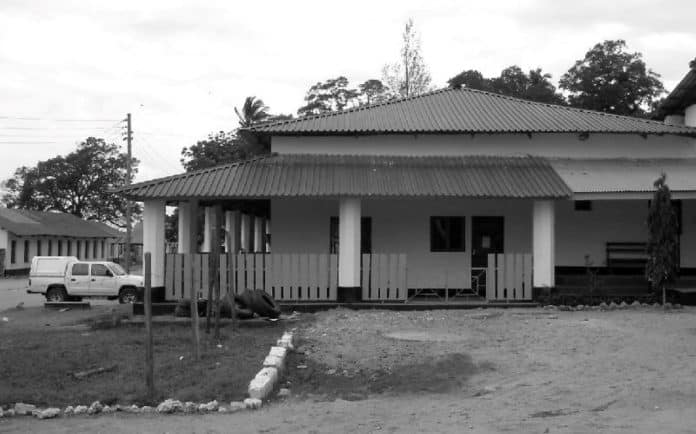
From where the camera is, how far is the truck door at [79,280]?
83.0 ft

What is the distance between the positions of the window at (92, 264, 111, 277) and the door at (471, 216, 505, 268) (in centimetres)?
1237

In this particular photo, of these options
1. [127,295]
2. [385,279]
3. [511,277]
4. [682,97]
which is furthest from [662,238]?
[127,295]

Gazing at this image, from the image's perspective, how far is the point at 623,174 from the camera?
771 inches

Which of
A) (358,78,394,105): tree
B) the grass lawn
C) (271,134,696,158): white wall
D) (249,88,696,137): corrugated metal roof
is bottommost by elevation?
the grass lawn

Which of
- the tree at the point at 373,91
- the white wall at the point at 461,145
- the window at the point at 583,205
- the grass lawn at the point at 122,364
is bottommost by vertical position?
the grass lawn at the point at 122,364

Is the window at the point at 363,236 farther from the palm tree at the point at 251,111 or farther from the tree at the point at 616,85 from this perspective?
the tree at the point at 616,85

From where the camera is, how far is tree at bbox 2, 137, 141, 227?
77.1 meters

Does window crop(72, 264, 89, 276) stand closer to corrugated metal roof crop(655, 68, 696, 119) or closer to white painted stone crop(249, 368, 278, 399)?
white painted stone crop(249, 368, 278, 399)

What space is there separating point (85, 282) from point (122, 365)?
1557 centimetres

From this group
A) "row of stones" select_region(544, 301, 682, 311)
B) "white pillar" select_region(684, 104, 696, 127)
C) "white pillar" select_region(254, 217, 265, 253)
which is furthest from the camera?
"white pillar" select_region(254, 217, 265, 253)

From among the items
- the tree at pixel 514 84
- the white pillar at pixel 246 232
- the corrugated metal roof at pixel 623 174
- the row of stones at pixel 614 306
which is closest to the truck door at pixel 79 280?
the white pillar at pixel 246 232

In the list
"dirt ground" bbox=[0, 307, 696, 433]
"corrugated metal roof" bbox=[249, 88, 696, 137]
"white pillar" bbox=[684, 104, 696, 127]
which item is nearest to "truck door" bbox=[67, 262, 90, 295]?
"corrugated metal roof" bbox=[249, 88, 696, 137]

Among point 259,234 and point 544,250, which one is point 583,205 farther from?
point 259,234

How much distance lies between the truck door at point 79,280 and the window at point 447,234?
39.3 feet
